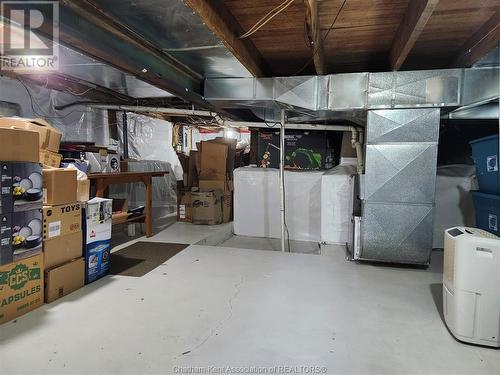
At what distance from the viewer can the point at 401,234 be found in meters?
2.97

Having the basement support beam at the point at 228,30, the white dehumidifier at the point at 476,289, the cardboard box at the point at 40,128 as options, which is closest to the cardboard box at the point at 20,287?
the cardboard box at the point at 40,128

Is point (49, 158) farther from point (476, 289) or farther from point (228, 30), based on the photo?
point (476, 289)

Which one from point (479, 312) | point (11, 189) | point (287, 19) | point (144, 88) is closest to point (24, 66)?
point (144, 88)

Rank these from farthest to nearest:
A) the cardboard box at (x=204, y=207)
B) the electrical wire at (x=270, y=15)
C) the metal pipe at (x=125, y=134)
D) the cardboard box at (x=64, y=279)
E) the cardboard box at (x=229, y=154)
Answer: the metal pipe at (x=125, y=134) → the cardboard box at (x=229, y=154) → the cardboard box at (x=204, y=207) → the cardboard box at (x=64, y=279) → the electrical wire at (x=270, y=15)

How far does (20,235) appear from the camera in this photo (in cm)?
198

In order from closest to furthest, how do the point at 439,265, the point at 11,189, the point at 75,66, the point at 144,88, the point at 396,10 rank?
the point at 11,189 → the point at 396,10 → the point at 75,66 → the point at 439,265 → the point at 144,88

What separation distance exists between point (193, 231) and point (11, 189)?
2.79 m

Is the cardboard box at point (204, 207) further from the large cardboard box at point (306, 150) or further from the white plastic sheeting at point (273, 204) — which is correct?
the large cardboard box at point (306, 150)

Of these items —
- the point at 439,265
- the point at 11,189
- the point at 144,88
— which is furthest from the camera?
the point at 144,88

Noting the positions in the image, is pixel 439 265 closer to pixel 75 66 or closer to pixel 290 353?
pixel 290 353

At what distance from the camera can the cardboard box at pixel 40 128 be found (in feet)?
8.32

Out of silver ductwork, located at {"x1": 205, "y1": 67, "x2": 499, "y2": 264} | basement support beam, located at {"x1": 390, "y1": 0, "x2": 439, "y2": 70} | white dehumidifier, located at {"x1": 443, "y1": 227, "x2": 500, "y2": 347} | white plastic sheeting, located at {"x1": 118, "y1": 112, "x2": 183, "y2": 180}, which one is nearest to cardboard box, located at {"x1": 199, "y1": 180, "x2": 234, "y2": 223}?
white plastic sheeting, located at {"x1": 118, "y1": 112, "x2": 183, "y2": 180}

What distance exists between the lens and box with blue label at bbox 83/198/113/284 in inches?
98.7

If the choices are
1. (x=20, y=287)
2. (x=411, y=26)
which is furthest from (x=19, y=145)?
(x=411, y=26)
